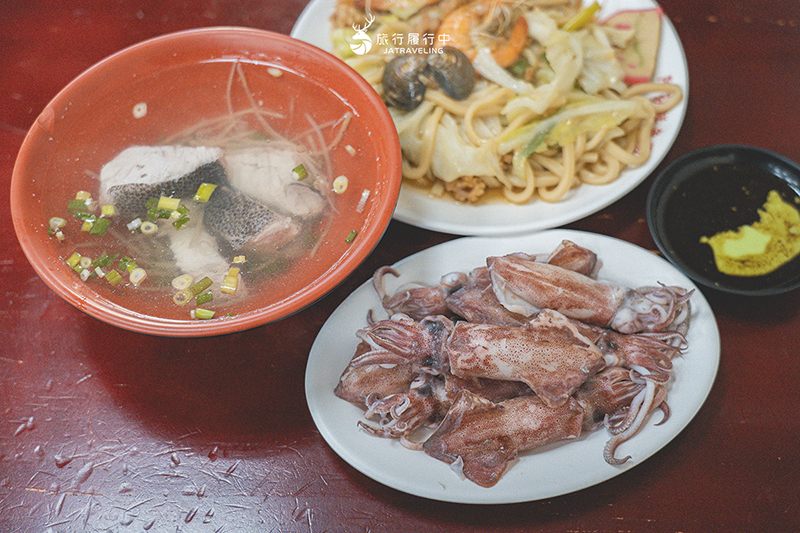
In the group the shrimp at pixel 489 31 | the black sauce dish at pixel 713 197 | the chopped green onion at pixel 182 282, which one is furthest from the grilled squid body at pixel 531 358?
the shrimp at pixel 489 31

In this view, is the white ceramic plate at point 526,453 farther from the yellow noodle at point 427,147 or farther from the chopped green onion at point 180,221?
the chopped green onion at point 180,221

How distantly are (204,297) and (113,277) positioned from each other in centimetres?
31

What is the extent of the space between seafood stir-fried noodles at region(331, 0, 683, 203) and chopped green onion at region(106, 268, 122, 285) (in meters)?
1.18

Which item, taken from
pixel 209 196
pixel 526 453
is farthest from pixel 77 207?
pixel 526 453

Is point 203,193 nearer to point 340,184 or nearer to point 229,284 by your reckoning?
point 229,284

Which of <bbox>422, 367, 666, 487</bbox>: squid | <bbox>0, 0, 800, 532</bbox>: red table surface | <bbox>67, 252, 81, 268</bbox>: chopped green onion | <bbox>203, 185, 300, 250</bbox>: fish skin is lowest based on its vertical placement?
<bbox>0, 0, 800, 532</bbox>: red table surface

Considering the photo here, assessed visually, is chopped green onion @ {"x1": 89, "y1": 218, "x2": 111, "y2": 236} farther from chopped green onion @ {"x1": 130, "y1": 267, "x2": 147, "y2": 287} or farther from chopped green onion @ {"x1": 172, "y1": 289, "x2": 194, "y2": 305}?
chopped green onion @ {"x1": 172, "y1": 289, "x2": 194, "y2": 305}

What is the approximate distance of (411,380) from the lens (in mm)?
1722

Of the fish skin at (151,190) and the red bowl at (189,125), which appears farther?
the fish skin at (151,190)

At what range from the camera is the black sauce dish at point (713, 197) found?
2.01m

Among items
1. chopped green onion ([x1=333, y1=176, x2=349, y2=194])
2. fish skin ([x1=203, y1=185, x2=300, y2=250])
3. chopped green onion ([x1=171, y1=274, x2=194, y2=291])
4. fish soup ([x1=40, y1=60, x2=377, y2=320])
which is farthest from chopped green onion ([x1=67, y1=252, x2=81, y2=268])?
chopped green onion ([x1=333, y1=176, x2=349, y2=194])

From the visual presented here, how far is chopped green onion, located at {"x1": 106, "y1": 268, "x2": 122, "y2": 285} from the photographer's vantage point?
175cm

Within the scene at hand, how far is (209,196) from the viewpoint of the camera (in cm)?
194

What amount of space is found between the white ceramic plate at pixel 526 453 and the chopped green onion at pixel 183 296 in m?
0.44
